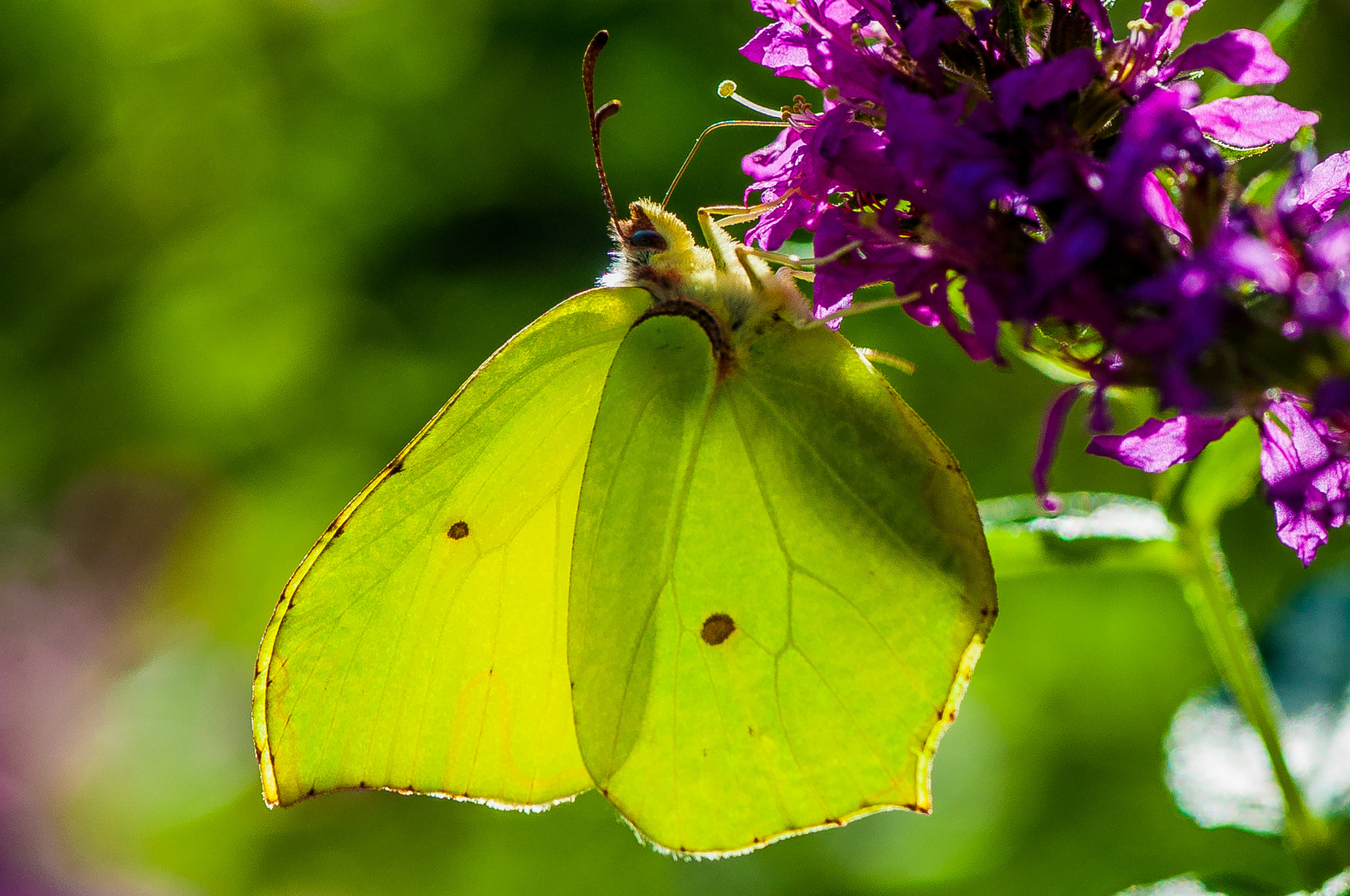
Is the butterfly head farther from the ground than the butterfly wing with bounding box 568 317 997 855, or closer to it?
farther from the ground

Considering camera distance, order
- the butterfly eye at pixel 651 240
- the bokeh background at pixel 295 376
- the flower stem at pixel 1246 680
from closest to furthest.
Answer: the flower stem at pixel 1246 680
the butterfly eye at pixel 651 240
the bokeh background at pixel 295 376

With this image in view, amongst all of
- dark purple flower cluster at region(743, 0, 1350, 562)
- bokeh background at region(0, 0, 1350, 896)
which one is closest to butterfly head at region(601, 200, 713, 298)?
dark purple flower cluster at region(743, 0, 1350, 562)

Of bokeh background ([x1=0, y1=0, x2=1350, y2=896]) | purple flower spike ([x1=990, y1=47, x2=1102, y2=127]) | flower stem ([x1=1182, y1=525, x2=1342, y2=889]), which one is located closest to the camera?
purple flower spike ([x1=990, y1=47, x2=1102, y2=127])

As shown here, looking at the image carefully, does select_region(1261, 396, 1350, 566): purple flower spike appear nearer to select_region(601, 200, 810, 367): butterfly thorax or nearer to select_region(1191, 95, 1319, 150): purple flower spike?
select_region(1191, 95, 1319, 150): purple flower spike

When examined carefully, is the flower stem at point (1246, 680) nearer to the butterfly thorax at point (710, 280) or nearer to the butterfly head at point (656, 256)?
the butterfly thorax at point (710, 280)

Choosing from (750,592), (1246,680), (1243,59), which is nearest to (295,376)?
(750,592)

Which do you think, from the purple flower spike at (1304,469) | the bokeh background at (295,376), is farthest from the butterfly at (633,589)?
the bokeh background at (295,376)
